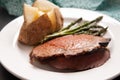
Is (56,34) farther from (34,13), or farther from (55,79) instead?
(55,79)

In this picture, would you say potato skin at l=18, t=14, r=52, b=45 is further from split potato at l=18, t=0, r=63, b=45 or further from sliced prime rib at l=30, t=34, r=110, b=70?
sliced prime rib at l=30, t=34, r=110, b=70

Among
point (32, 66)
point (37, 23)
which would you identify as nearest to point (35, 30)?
point (37, 23)

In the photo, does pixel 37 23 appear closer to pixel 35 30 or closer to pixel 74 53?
pixel 35 30

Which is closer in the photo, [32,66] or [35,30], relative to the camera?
[32,66]

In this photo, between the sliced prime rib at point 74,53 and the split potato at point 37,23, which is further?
the split potato at point 37,23

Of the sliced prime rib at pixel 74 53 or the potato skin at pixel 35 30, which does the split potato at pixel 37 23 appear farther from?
the sliced prime rib at pixel 74 53

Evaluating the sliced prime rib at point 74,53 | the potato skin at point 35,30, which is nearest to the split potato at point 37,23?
the potato skin at point 35,30

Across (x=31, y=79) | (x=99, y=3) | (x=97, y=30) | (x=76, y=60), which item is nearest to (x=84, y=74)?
(x=76, y=60)

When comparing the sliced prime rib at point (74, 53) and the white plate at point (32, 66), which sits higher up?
the sliced prime rib at point (74, 53)
